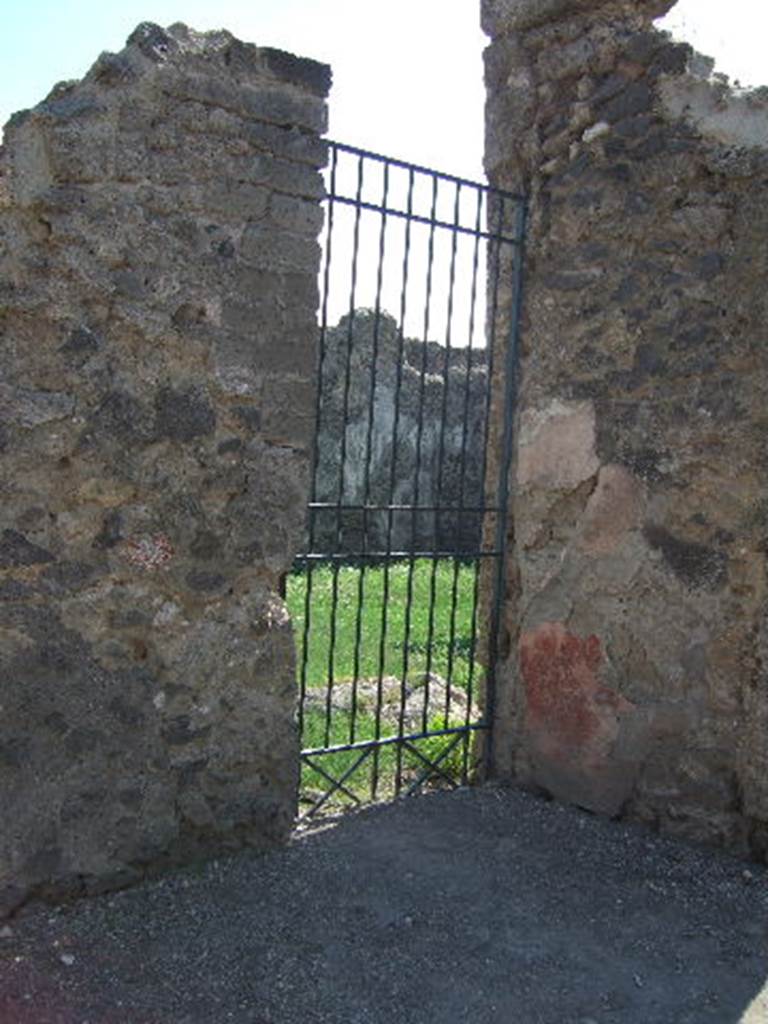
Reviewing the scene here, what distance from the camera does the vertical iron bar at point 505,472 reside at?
13.7 feet

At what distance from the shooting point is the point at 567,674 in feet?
13.0

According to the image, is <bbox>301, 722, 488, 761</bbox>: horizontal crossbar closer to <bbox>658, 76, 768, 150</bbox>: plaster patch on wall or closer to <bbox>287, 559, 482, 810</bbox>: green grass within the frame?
<bbox>287, 559, 482, 810</bbox>: green grass

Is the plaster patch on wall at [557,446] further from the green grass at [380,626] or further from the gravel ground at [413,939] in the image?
the gravel ground at [413,939]

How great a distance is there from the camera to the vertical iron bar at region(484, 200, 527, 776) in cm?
417

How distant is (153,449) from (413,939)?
5.32 ft

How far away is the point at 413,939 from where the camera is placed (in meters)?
2.84

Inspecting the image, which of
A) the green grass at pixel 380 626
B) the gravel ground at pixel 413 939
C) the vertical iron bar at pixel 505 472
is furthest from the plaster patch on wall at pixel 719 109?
the gravel ground at pixel 413 939

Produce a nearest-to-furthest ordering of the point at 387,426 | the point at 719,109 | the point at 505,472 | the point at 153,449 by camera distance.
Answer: the point at 153,449 → the point at 719,109 → the point at 505,472 → the point at 387,426

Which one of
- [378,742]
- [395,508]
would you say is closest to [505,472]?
[395,508]

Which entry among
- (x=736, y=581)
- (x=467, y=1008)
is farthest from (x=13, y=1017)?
(x=736, y=581)

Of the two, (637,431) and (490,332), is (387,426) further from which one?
(637,431)

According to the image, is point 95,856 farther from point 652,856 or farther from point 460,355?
point 460,355

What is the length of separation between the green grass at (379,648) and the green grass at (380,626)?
1 centimetres

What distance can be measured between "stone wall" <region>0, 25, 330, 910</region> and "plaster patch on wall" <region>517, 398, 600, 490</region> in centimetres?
118
